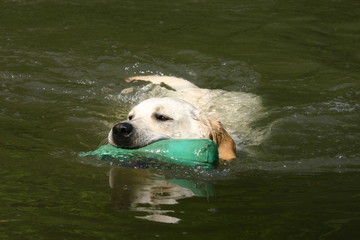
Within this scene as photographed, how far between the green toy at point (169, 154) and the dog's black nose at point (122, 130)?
0.13 m

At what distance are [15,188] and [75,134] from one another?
2.16 meters

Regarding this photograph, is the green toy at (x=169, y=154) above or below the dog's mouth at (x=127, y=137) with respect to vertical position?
below

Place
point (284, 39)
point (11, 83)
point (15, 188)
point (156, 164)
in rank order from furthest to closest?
point (284, 39), point (11, 83), point (156, 164), point (15, 188)

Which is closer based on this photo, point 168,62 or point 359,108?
point 359,108

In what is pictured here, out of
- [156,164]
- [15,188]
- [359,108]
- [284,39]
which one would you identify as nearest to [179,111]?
[156,164]

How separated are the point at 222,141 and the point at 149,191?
1.54 m

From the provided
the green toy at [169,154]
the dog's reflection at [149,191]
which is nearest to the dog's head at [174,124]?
the green toy at [169,154]

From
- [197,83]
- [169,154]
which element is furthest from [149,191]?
[197,83]

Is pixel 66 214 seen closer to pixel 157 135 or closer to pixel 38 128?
pixel 157 135

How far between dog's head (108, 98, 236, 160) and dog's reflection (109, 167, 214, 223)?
0.51 m

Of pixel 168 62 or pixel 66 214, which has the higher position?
pixel 168 62

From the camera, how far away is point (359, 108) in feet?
23.9

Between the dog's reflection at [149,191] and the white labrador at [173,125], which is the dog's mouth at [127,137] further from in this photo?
the dog's reflection at [149,191]

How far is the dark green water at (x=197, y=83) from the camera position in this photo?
12.2 feet
